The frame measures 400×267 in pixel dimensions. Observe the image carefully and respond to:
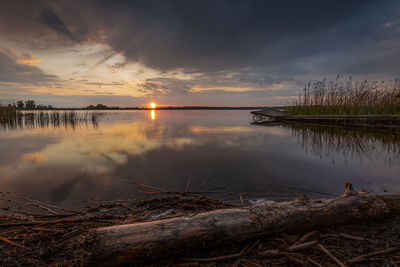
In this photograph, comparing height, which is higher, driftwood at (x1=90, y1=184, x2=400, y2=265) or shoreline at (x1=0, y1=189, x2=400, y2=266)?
driftwood at (x1=90, y1=184, x2=400, y2=265)

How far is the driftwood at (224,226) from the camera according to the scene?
1419mm

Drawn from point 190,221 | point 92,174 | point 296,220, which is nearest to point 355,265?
point 296,220

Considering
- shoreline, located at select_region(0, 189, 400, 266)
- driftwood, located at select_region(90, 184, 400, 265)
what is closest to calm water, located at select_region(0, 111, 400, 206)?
shoreline, located at select_region(0, 189, 400, 266)

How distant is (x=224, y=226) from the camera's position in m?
1.61

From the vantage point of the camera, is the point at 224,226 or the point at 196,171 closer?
the point at 224,226

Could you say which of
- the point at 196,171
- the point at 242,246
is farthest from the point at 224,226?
the point at 196,171

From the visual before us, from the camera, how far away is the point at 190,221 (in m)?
1.62

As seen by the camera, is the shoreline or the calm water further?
the calm water

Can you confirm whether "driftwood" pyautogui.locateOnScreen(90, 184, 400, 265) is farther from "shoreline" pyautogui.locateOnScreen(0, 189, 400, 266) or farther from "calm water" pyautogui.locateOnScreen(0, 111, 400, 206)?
"calm water" pyautogui.locateOnScreen(0, 111, 400, 206)

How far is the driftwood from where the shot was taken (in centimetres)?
142

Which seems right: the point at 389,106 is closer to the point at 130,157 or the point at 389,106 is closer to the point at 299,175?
the point at 299,175

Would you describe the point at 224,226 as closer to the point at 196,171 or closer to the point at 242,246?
the point at 242,246

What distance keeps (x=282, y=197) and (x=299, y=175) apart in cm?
143

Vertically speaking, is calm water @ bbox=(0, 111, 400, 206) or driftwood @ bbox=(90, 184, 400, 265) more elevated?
driftwood @ bbox=(90, 184, 400, 265)
